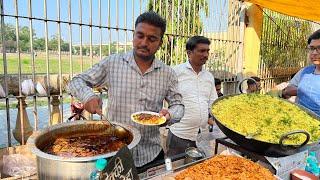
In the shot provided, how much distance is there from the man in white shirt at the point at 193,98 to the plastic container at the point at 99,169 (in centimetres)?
224

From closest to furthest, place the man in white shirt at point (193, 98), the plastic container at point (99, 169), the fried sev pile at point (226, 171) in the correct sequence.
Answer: the plastic container at point (99, 169), the fried sev pile at point (226, 171), the man in white shirt at point (193, 98)

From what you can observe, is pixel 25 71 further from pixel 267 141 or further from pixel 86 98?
pixel 267 141

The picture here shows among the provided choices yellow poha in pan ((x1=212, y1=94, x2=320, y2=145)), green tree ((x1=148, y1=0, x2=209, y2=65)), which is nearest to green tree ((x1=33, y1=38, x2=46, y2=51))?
green tree ((x1=148, y1=0, x2=209, y2=65))

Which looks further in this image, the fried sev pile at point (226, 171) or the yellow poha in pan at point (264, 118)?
the yellow poha in pan at point (264, 118)

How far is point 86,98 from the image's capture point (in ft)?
5.97

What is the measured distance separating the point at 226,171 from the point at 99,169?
2.34 feet

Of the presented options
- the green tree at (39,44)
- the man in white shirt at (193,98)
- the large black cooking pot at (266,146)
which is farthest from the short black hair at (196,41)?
the large black cooking pot at (266,146)

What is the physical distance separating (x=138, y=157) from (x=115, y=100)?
475mm

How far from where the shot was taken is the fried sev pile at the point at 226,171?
1.54 metres

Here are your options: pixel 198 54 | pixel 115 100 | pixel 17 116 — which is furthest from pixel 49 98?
pixel 198 54

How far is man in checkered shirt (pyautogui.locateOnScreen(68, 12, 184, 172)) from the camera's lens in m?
2.15

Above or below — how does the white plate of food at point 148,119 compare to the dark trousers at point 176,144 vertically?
above

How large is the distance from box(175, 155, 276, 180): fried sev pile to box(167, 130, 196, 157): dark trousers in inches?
71.3

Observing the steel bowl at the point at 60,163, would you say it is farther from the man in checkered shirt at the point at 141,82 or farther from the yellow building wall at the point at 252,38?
the yellow building wall at the point at 252,38
